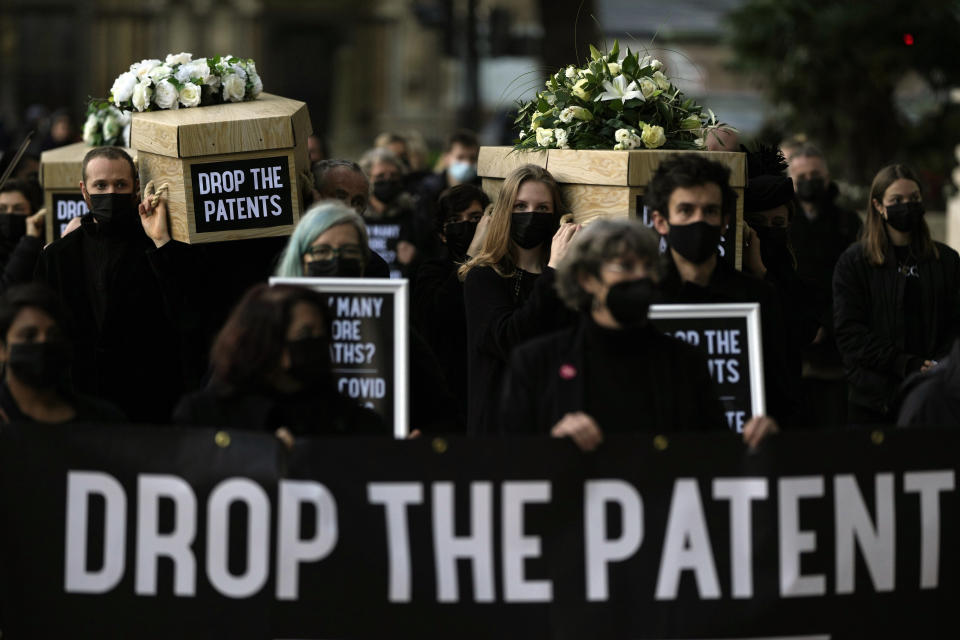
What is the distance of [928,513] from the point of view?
5.61 meters

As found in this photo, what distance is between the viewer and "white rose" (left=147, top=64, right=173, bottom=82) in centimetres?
791

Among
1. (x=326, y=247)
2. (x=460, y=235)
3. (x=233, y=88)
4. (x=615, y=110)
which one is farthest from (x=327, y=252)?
(x=460, y=235)

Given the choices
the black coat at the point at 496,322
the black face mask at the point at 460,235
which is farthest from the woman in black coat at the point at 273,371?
the black face mask at the point at 460,235

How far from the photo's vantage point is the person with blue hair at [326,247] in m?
6.14

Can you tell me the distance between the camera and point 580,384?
5.43 meters

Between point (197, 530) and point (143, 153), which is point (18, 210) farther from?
point (197, 530)

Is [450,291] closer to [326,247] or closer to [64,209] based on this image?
[326,247]

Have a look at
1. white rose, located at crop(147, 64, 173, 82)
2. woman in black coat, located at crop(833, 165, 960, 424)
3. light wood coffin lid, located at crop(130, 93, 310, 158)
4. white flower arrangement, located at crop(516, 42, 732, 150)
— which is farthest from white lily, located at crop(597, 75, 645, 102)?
woman in black coat, located at crop(833, 165, 960, 424)

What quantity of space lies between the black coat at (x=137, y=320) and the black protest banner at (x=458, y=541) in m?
2.07

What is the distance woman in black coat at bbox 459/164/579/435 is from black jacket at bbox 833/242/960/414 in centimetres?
239

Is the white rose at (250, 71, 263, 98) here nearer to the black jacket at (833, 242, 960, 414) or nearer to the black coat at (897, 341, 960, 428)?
the black jacket at (833, 242, 960, 414)

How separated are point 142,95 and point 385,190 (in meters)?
4.78

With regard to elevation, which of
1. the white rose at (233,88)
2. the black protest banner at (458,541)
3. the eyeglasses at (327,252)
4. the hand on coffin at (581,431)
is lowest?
the black protest banner at (458,541)

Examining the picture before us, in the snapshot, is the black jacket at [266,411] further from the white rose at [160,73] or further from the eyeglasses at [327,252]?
the white rose at [160,73]
